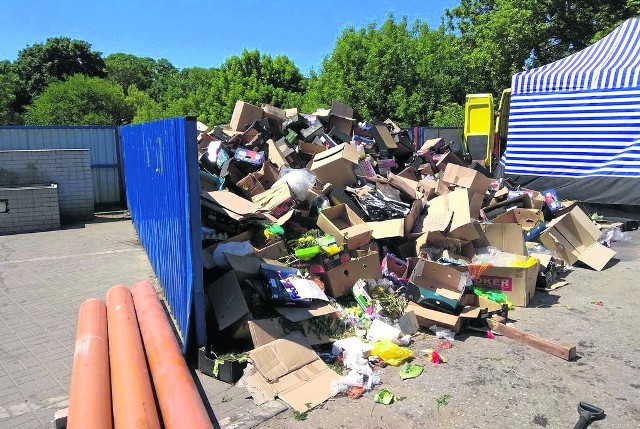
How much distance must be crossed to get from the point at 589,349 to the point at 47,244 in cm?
771

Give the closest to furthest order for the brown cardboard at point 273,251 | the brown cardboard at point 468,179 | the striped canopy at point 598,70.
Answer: the brown cardboard at point 273,251 < the brown cardboard at point 468,179 < the striped canopy at point 598,70

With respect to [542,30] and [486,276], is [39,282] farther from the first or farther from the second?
[542,30]

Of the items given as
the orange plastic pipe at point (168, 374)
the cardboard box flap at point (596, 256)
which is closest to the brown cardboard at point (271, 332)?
the orange plastic pipe at point (168, 374)

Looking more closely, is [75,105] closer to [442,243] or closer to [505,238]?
[442,243]

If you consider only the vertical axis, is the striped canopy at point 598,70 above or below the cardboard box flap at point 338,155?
above

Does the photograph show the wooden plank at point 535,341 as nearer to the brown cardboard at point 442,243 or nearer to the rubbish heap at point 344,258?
the rubbish heap at point 344,258

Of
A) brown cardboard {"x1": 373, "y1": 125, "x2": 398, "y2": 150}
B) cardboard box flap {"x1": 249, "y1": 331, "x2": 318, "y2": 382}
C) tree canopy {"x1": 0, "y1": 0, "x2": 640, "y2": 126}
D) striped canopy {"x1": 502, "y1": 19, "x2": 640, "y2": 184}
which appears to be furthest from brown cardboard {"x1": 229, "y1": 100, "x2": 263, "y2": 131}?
tree canopy {"x1": 0, "y1": 0, "x2": 640, "y2": 126}

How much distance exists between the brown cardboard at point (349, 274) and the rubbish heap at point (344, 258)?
0.04 feet

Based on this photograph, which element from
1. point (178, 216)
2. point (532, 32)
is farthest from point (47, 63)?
point (178, 216)

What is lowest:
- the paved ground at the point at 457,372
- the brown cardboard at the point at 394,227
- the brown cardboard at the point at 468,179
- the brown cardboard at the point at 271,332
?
the paved ground at the point at 457,372

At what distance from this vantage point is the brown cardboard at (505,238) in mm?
5949

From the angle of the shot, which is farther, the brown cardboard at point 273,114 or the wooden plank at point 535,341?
the brown cardboard at point 273,114

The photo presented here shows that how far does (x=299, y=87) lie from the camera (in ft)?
73.7

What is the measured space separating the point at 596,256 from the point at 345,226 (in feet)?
12.2
